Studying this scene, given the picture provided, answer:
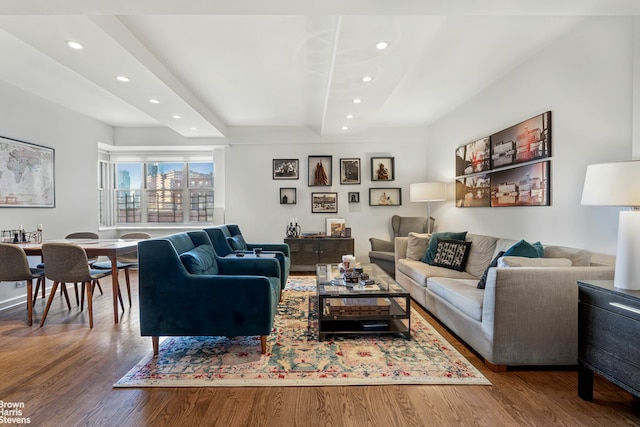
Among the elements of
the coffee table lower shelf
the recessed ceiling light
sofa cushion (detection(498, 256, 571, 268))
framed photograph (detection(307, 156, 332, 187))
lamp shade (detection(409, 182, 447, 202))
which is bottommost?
the coffee table lower shelf

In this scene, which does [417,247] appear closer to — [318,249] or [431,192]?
[431,192]

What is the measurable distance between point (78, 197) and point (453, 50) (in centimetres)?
550

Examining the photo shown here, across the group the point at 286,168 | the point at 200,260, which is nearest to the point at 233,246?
the point at 200,260

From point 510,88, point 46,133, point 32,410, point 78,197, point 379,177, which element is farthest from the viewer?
point 379,177

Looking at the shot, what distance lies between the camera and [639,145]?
205 centimetres

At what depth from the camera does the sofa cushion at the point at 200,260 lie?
238cm

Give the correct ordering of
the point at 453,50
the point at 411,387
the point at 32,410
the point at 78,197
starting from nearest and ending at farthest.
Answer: the point at 32,410, the point at 411,387, the point at 453,50, the point at 78,197

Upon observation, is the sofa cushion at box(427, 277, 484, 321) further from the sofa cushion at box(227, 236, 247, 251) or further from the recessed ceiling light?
the recessed ceiling light

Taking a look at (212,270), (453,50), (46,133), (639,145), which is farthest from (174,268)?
(46,133)

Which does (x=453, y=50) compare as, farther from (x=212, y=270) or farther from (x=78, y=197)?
(x=78, y=197)

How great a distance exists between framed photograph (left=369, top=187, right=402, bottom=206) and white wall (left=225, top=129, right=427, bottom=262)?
0.27 ft

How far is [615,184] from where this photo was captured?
1705 millimetres

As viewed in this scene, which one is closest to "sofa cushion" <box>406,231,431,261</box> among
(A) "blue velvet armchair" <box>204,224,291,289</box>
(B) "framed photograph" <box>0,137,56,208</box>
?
(A) "blue velvet armchair" <box>204,224,291,289</box>

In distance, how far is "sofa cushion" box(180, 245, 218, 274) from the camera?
2.38 metres
